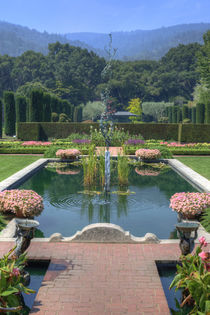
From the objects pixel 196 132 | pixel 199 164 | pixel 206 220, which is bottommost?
pixel 206 220

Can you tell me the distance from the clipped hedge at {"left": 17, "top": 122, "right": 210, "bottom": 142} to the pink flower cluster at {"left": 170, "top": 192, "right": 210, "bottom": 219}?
17.0 metres

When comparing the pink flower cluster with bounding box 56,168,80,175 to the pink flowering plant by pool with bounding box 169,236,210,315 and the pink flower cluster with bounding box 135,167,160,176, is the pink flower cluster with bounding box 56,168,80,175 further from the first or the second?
the pink flowering plant by pool with bounding box 169,236,210,315

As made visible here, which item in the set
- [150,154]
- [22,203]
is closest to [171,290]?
[22,203]

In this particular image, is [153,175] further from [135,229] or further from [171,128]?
[171,128]

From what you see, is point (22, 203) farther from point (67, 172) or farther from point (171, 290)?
point (67, 172)

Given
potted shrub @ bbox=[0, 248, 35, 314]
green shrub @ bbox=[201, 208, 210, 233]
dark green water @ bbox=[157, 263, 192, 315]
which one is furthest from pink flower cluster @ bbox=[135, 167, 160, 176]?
potted shrub @ bbox=[0, 248, 35, 314]

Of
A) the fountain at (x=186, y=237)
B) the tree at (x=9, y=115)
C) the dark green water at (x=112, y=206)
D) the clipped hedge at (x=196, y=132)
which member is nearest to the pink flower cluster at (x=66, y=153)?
the dark green water at (x=112, y=206)

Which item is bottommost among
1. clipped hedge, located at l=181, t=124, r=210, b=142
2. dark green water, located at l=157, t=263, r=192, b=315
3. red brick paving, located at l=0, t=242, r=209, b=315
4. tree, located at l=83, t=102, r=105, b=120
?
dark green water, located at l=157, t=263, r=192, b=315

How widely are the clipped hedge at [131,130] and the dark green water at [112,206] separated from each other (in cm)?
1204

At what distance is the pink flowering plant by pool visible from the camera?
3474 mm

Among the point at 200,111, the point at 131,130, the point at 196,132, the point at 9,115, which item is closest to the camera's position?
the point at 196,132

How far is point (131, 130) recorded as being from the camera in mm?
24688

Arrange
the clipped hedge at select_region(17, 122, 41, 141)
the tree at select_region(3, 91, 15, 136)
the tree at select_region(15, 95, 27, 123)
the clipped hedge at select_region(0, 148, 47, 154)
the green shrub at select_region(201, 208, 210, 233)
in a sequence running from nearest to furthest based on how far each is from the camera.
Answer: the green shrub at select_region(201, 208, 210, 233) < the clipped hedge at select_region(0, 148, 47, 154) < the clipped hedge at select_region(17, 122, 41, 141) < the tree at select_region(3, 91, 15, 136) < the tree at select_region(15, 95, 27, 123)

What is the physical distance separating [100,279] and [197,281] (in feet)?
4.52
